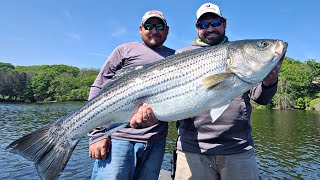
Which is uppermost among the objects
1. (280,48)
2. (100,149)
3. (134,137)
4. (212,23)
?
(212,23)

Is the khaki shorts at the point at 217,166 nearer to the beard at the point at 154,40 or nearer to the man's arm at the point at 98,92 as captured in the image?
the man's arm at the point at 98,92

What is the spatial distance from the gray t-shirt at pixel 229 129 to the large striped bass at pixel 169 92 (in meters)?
0.60

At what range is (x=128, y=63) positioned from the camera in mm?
5531

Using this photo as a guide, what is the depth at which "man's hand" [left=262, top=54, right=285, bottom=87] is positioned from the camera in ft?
14.8

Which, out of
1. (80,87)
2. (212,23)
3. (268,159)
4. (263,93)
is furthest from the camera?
(80,87)

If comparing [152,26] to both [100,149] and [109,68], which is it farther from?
[100,149]

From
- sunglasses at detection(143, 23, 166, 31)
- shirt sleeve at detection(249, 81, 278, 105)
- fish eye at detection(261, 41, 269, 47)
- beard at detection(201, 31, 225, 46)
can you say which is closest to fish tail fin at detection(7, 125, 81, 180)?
sunglasses at detection(143, 23, 166, 31)

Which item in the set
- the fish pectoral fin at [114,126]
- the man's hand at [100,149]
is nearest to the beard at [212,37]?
the fish pectoral fin at [114,126]

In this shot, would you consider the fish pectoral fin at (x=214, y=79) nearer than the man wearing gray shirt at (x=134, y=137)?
Yes

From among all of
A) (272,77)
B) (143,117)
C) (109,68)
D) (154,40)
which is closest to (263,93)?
(272,77)

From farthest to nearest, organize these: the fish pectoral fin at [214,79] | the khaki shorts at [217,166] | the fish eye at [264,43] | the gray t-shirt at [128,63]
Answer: the gray t-shirt at [128,63], the khaki shorts at [217,166], the fish eye at [264,43], the fish pectoral fin at [214,79]

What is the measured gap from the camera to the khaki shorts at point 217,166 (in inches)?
199

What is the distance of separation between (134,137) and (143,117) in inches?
32.2

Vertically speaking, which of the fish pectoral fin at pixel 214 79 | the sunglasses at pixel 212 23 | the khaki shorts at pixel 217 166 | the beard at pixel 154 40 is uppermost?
the sunglasses at pixel 212 23
